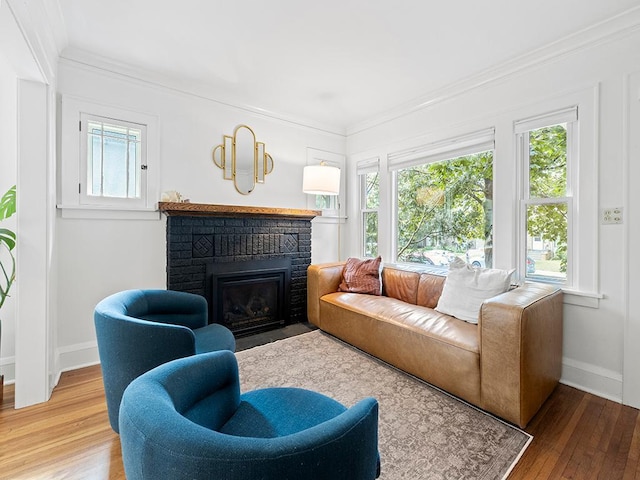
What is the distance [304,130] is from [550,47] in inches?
97.0

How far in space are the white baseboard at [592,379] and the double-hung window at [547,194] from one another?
60 cm

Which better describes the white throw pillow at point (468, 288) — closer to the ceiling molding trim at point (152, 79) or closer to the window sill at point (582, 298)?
the window sill at point (582, 298)

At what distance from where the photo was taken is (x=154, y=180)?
2773 mm

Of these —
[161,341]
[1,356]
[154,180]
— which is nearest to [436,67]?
[154,180]

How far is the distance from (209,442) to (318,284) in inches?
105

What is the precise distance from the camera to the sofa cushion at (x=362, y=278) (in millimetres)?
3221

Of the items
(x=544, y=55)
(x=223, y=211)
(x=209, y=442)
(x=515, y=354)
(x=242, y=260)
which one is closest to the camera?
(x=209, y=442)

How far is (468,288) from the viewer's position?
7.85ft

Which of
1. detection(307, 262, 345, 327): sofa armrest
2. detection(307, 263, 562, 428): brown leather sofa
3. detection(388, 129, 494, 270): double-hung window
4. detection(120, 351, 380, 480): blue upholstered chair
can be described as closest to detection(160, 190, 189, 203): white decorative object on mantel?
detection(307, 262, 345, 327): sofa armrest

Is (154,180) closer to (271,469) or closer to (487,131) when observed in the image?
(271,469)

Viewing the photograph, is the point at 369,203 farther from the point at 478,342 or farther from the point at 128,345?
the point at 128,345

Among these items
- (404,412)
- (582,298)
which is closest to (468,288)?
(582,298)

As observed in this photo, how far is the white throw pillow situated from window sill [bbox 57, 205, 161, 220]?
8.73ft

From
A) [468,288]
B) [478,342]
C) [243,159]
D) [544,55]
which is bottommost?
[478,342]
